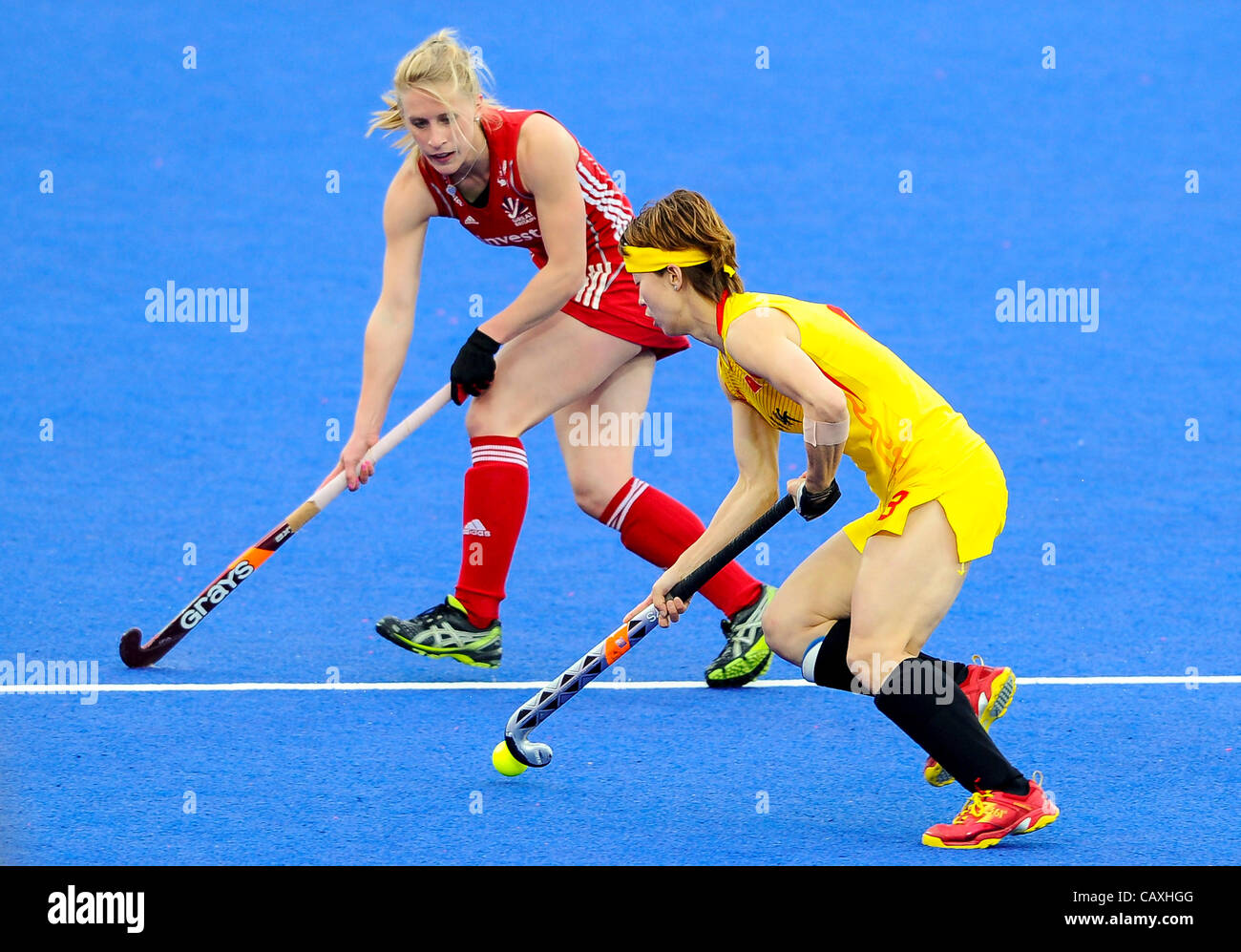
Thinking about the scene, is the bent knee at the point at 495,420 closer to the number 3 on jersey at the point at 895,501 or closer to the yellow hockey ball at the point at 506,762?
the yellow hockey ball at the point at 506,762

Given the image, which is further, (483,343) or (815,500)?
(483,343)

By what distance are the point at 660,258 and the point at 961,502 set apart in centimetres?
78

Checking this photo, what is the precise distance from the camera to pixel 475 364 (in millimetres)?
4258

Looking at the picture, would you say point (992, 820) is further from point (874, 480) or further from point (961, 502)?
point (874, 480)

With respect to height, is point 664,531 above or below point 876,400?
below

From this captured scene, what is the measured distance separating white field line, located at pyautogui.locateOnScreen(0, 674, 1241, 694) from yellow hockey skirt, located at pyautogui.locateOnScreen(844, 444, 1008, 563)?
1201 millimetres

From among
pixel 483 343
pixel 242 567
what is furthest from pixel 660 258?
pixel 242 567

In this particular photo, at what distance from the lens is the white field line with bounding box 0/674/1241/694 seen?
170 inches

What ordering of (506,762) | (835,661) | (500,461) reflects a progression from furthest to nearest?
(500,461) → (506,762) → (835,661)

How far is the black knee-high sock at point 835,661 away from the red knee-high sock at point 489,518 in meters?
1.14

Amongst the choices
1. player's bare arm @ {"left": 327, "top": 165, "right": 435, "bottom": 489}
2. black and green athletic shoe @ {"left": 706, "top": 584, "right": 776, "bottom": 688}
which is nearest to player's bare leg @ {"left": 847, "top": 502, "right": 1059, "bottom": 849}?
black and green athletic shoe @ {"left": 706, "top": 584, "right": 776, "bottom": 688}

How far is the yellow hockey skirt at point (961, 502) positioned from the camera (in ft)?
10.8

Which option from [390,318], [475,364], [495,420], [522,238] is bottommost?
[495,420]

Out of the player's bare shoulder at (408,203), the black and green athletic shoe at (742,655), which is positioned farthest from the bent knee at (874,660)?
the player's bare shoulder at (408,203)
